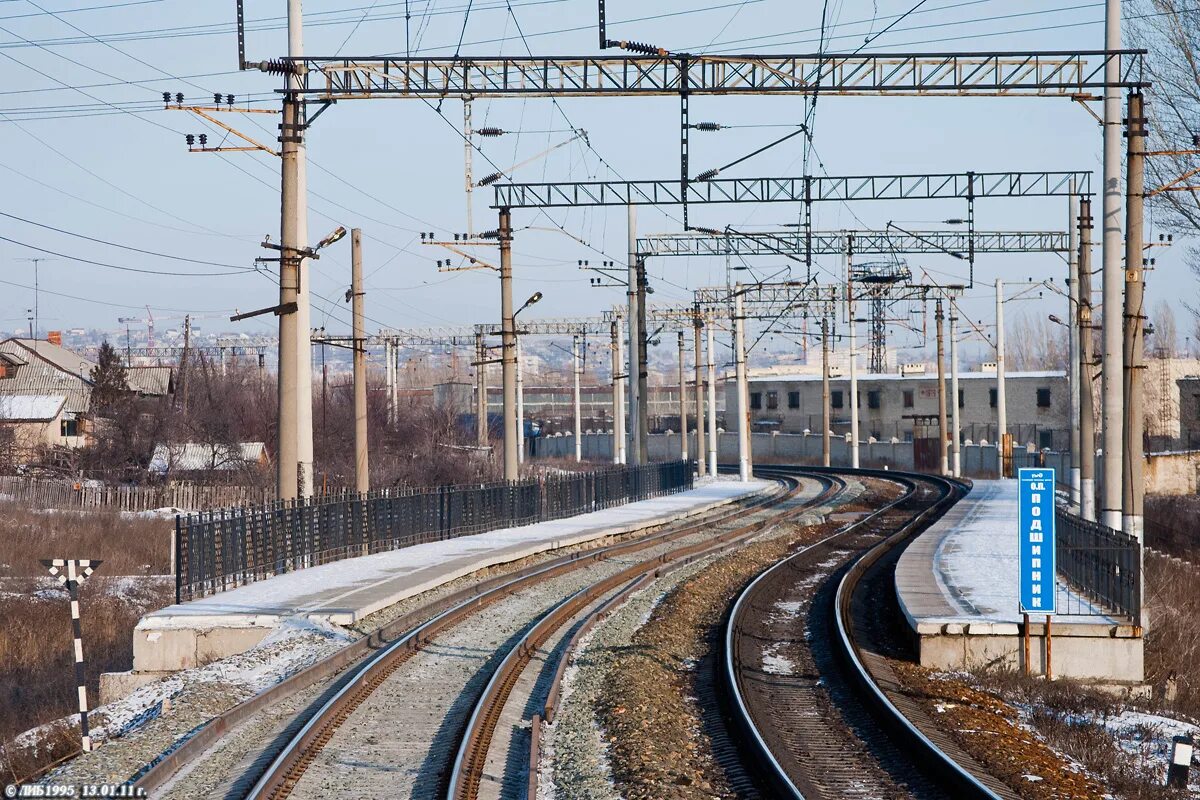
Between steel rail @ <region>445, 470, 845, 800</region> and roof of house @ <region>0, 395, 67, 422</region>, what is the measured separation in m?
45.6

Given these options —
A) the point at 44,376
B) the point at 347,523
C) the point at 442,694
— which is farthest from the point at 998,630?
the point at 44,376

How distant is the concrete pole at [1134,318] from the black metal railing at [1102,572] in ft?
2.94

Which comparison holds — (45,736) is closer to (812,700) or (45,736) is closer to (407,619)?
(407,619)

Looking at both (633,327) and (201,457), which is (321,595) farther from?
(201,457)

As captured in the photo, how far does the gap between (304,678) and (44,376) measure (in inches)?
2987

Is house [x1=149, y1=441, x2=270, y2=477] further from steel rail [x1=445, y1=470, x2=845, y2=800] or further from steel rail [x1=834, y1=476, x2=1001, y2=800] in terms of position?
steel rail [x1=834, y1=476, x2=1001, y2=800]

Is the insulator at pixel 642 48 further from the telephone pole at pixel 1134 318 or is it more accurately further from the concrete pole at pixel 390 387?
the concrete pole at pixel 390 387

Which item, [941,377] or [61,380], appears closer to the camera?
[941,377]

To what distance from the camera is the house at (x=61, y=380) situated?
7075 cm

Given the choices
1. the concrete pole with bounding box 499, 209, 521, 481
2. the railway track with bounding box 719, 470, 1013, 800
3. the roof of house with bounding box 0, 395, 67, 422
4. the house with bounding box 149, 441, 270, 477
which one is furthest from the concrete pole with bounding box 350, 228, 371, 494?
the roof of house with bounding box 0, 395, 67, 422

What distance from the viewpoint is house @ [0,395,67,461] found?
191ft

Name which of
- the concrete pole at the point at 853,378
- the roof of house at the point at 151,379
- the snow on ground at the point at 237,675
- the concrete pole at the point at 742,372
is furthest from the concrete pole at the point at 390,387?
the snow on ground at the point at 237,675

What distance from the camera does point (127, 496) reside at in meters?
46.8

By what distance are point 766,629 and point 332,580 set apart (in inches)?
301
